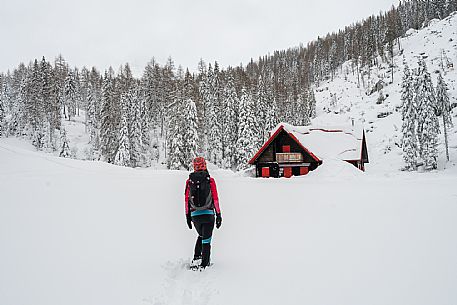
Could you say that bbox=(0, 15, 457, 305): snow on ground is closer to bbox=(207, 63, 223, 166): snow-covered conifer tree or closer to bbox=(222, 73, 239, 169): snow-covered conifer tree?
bbox=(222, 73, 239, 169): snow-covered conifer tree

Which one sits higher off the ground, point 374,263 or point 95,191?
point 95,191

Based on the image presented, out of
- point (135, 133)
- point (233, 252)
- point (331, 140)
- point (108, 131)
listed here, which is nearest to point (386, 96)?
point (331, 140)

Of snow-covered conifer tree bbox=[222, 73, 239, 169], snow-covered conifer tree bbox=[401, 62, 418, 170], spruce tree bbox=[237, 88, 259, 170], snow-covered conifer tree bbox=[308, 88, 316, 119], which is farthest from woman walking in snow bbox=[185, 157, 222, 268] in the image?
snow-covered conifer tree bbox=[308, 88, 316, 119]

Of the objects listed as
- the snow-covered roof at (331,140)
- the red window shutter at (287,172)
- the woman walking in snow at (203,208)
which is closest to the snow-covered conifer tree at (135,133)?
the snow-covered roof at (331,140)

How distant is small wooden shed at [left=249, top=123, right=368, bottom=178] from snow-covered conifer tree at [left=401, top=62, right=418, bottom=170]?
8.70 m

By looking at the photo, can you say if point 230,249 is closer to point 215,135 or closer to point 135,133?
point 215,135

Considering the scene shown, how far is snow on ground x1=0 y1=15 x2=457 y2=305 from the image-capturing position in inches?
150

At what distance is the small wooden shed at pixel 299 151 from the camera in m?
24.5

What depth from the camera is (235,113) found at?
137 ft

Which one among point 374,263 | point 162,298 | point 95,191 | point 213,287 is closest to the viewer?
point 162,298

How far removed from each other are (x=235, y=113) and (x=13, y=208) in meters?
36.0

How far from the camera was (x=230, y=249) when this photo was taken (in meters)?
5.83

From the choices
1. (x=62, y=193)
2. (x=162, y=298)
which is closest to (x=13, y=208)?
(x=62, y=193)

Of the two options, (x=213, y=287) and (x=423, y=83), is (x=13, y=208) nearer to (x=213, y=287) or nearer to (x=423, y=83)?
(x=213, y=287)
